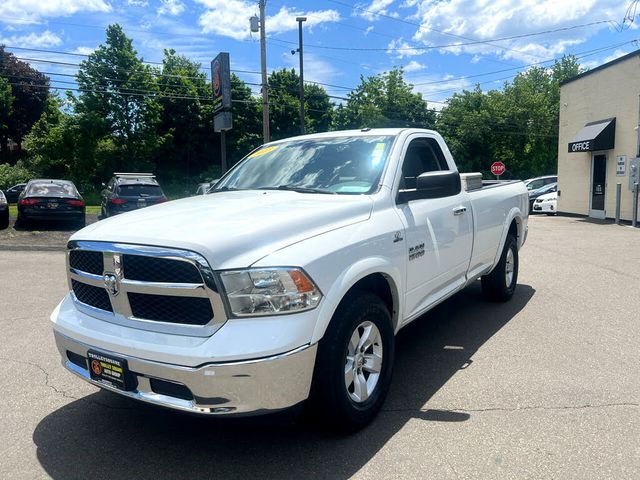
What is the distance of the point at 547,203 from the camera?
23.9 metres

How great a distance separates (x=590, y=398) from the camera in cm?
384

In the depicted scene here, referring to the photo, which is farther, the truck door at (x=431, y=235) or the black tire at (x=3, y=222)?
the black tire at (x=3, y=222)

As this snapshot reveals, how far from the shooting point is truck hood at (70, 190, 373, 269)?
9.21 feet

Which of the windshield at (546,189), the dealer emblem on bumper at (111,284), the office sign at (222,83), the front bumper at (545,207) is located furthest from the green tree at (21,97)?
the dealer emblem on bumper at (111,284)

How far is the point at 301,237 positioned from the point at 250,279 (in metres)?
0.46

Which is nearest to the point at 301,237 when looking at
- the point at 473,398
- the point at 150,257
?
the point at 150,257

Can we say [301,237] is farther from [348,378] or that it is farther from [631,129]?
[631,129]

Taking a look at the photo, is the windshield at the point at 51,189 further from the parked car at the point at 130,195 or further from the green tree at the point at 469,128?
the green tree at the point at 469,128

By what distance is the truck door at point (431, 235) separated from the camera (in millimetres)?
3994

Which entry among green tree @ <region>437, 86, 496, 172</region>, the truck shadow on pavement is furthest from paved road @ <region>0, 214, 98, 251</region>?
green tree @ <region>437, 86, 496, 172</region>

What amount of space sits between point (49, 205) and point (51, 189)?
2.50 feet

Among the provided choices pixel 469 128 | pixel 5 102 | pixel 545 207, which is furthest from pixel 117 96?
pixel 545 207

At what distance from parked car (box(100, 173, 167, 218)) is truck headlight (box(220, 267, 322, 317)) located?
13274mm

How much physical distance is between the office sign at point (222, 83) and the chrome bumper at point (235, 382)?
1914cm
